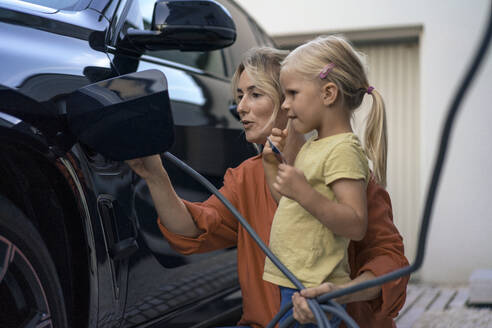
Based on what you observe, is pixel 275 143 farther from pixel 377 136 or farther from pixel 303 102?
pixel 377 136

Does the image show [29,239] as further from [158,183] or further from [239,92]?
[239,92]

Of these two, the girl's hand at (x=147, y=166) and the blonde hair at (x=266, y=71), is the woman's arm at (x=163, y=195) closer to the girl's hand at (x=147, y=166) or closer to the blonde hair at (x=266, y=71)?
the girl's hand at (x=147, y=166)

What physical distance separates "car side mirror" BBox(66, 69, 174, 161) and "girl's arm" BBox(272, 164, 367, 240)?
1.01 feet

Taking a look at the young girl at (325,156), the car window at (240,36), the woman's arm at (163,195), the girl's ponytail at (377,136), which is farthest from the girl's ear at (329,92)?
the car window at (240,36)

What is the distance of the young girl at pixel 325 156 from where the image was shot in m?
1.44

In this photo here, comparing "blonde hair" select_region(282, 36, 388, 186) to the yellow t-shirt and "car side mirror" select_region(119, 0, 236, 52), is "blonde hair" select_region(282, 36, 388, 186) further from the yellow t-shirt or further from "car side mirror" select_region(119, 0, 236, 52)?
"car side mirror" select_region(119, 0, 236, 52)

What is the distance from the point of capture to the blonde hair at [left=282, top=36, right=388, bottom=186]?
1521mm

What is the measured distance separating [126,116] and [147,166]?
21cm

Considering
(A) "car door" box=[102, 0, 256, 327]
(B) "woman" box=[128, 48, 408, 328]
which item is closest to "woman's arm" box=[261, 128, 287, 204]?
(B) "woman" box=[128, 48, 408, 328]

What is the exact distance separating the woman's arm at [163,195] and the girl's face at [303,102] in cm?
37

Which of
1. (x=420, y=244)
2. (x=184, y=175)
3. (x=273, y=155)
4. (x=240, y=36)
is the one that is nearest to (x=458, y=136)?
(x=240, y=36)

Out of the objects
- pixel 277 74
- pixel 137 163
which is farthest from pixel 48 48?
pixel 277 74

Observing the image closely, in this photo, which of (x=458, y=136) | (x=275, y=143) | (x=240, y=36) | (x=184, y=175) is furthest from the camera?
(x=458, y=136)

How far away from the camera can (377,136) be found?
1.59 m
